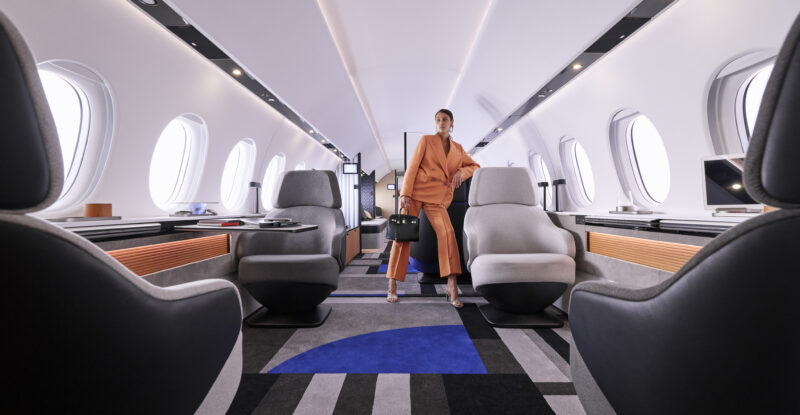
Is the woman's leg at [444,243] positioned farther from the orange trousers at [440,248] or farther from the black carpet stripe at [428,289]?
the black carpet stripe at [428,289]

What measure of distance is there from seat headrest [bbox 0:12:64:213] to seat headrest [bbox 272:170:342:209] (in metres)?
2.57

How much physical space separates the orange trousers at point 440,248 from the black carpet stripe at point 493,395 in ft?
4.75

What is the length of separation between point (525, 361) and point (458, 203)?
2346 millimetres

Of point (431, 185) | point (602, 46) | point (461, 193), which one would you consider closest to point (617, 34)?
point (602, 46)

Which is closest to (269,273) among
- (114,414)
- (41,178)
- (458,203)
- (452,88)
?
(114,414)

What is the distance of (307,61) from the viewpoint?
405 centimetres

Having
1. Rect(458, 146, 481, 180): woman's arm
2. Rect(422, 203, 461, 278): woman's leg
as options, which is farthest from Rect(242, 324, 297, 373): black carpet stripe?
Rect(458, 146, 481, 180): woman's arm

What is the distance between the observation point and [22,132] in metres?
0.47

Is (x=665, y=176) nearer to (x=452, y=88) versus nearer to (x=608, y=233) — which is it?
(x=608, y=233)

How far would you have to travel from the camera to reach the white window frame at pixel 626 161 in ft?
15.4

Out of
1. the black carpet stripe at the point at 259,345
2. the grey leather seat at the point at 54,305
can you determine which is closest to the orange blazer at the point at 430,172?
the black carpet stripe at the point at 259,345

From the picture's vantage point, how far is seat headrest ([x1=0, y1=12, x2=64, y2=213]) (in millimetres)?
457

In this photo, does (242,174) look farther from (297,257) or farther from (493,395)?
(493,395)

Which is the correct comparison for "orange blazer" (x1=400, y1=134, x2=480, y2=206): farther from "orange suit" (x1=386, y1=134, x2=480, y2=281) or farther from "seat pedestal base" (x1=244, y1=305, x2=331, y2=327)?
"seat pedestal base" (x1=244, y1=305, x2=331, y2=327)
